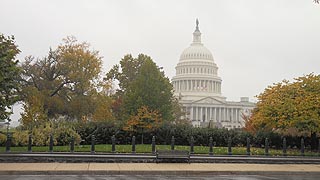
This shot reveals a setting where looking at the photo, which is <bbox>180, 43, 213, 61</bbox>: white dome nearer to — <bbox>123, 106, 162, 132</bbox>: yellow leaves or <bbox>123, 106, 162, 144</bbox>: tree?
<bbox>123, 106, 162, 132</bbox>: yellow leaves

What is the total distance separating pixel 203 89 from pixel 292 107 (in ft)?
391

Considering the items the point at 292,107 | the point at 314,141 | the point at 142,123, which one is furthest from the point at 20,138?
the point at 314,141

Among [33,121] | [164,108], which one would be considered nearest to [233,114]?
[164,108]

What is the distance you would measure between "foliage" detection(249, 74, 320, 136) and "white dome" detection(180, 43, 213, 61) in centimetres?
11516

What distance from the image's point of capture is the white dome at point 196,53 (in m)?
154

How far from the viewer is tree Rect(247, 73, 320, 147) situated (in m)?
33.1

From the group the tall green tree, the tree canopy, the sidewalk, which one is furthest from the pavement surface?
the tall green tree

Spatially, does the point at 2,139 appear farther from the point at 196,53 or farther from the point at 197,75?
the point at 196,53

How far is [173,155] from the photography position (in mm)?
23391

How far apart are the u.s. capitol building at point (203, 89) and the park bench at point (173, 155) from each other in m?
123

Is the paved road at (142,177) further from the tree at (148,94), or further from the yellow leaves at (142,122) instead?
the tree at (148,94)

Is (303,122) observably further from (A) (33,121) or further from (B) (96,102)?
(B) (96,102)

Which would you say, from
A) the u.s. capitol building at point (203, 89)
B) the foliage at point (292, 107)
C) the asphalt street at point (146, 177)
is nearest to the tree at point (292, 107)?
the foliage at point (292, 107)

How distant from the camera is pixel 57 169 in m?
19.6
